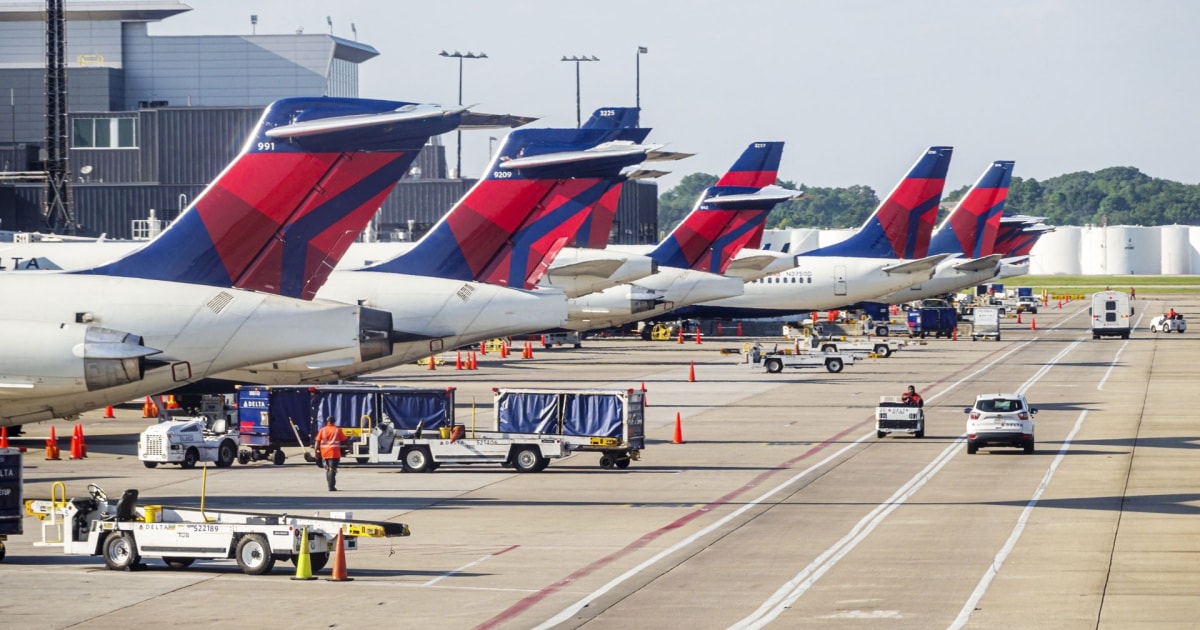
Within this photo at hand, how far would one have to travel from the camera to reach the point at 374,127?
32875mm

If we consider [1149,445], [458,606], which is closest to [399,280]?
[1149,445]

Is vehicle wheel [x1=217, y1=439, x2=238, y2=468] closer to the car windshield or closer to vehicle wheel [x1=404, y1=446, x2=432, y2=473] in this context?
vehicle wheel [x1=404, y1=446, x2=432, y2=473]

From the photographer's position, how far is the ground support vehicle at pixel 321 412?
43.7 m

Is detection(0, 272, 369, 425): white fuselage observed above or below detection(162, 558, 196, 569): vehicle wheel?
above

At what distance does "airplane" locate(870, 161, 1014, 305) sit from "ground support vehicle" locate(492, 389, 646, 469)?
2852 inches

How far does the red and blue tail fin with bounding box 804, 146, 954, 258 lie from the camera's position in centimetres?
9294

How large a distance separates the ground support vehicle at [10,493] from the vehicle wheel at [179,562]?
8.32 ft

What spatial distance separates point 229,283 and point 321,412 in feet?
37.1

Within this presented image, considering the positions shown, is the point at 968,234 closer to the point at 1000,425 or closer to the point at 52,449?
the point at 1000,425

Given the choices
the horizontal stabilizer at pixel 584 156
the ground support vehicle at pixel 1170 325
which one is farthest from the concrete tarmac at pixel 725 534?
the ground support vehicle at pixel 1170 325

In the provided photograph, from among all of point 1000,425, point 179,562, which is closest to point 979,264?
point 1000,425

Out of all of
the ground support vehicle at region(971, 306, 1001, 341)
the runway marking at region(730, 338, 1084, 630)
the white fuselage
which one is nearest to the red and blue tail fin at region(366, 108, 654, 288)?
the runway marking at region(730, 338, 1084, 630)

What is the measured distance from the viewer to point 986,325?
379 feet

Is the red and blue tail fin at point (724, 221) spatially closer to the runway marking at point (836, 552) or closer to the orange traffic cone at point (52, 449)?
the runway marking at point (836, 552)
